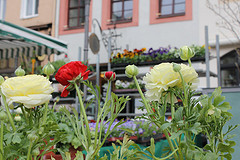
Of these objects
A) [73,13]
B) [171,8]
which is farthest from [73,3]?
[171,8]

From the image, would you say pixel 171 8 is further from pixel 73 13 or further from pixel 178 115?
pixel 178 115

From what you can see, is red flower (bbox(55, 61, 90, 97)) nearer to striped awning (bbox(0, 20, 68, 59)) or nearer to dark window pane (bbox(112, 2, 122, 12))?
striped awning (bbox(0, 20, 68, 59))

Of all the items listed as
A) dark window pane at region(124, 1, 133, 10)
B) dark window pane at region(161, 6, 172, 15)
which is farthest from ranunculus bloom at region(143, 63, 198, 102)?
dark window pane at region(124, 1, 133, 10)

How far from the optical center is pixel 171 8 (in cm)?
764

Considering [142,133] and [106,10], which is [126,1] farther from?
[142,133]

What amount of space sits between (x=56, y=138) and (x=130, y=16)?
7863 mm

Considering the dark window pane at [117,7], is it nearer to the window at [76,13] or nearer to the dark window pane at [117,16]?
the dark window pane at [117,16]

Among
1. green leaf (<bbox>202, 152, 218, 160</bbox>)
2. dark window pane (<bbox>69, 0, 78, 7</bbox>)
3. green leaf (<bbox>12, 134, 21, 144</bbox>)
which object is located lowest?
green leaf (<bbox>202, 152, 218, 160</bbox>)

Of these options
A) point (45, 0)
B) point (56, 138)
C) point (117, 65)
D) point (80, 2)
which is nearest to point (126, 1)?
point (80, 2)

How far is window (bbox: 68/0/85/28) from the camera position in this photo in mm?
8984

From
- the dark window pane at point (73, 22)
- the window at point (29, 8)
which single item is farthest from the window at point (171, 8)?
the window at point (29, 8)

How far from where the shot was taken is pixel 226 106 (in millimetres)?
504

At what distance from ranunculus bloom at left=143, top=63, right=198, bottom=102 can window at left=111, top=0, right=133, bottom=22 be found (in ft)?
25.4

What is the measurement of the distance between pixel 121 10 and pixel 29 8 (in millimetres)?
3862
